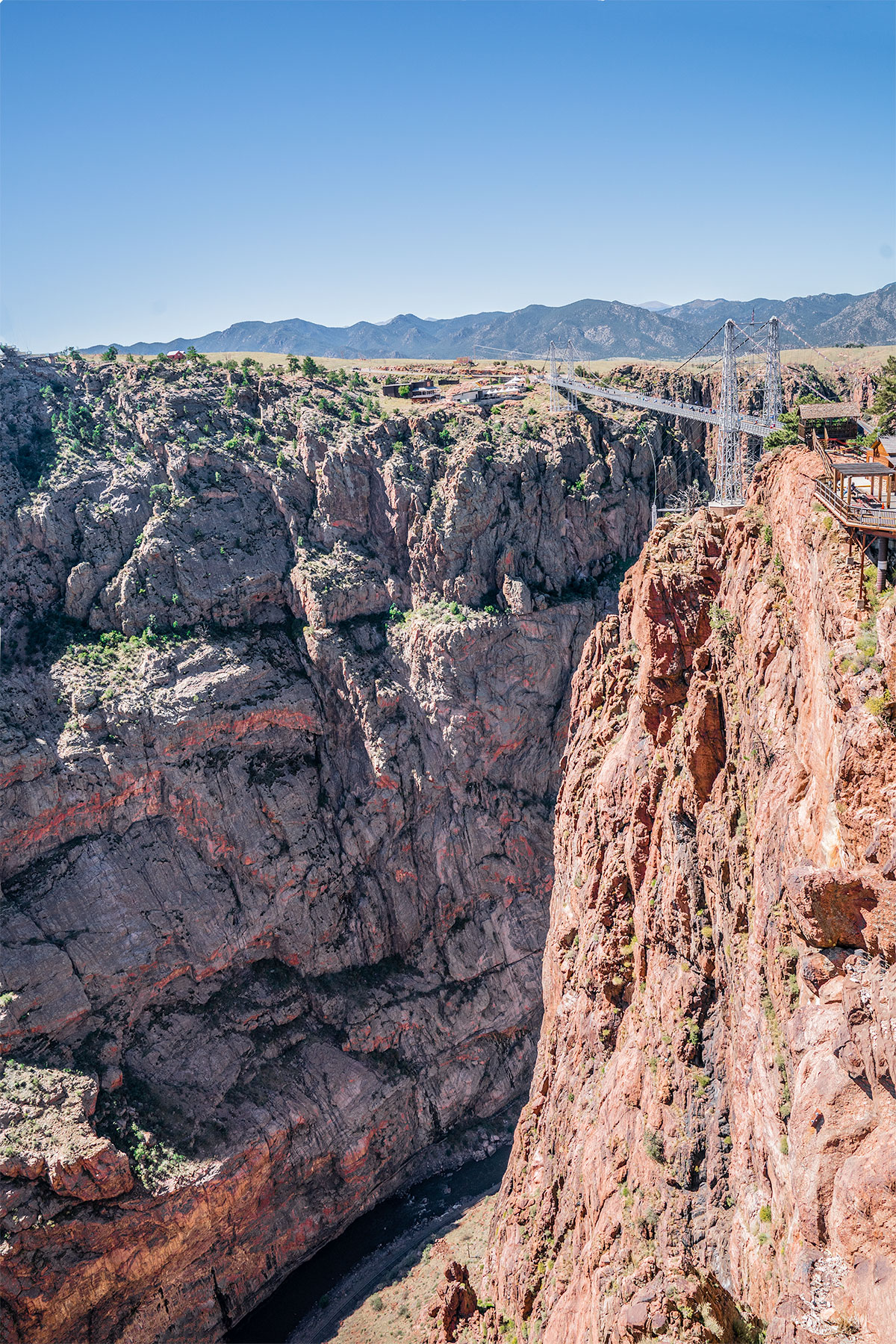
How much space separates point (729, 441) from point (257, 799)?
118 ft

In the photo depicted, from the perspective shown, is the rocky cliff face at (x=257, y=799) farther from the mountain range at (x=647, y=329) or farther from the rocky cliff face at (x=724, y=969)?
the mountain range at (x=647, y=329)

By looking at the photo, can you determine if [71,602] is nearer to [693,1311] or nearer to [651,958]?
[651,958]

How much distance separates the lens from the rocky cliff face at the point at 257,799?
49469 mm

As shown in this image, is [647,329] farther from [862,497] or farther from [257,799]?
[862,497]

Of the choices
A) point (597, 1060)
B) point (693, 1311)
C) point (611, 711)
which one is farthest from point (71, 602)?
point (693, 1311)

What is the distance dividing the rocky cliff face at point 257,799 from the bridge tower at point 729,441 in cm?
1917

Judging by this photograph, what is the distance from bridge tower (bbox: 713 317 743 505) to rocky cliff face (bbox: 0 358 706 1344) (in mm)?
19170

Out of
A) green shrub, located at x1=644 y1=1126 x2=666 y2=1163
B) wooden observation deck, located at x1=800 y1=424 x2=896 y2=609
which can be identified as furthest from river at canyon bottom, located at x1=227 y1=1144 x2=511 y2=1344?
wooden observation deck, located at x1=800 y1=424 x2=896 y2=609

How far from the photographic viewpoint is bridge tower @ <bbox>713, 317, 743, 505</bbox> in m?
43.3

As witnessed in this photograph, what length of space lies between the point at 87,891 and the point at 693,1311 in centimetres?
4386

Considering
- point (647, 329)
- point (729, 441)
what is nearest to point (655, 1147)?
point (729, 441)

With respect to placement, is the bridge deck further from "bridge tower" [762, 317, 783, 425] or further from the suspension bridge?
"bridge tower" [762, 317, 783, 425]

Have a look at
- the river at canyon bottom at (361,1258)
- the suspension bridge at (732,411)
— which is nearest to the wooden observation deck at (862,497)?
the suspension bridge at (732,411)

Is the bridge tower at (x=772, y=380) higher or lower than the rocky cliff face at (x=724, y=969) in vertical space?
higher
